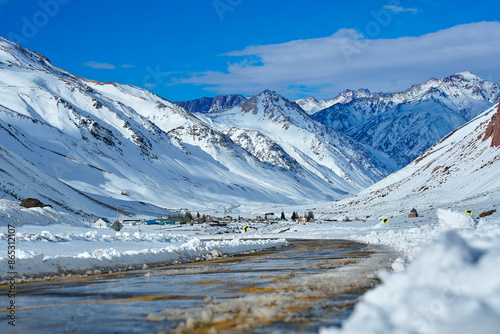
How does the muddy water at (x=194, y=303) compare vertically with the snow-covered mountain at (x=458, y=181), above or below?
below

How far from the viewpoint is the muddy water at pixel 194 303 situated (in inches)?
385

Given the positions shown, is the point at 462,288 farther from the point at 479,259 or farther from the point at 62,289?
the point at 62,289

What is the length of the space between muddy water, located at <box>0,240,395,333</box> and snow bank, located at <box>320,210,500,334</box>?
1.33 metres

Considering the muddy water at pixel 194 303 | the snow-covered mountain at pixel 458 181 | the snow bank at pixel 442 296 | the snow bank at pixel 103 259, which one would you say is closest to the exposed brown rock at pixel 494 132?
the snow-covered mountain at pixel 458 181

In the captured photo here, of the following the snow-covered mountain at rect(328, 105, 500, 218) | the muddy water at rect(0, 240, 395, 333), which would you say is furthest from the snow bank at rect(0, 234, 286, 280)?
the snow-covered mountain at rect(328, 105, 500, 218)

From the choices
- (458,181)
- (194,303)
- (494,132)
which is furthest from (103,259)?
(494,132)

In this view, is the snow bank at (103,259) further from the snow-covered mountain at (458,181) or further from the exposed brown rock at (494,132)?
the exposed brown rock at (494,132)

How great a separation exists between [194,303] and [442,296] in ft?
21.3

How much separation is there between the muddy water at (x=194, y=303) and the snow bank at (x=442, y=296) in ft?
4.36

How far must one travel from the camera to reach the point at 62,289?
1678 cm

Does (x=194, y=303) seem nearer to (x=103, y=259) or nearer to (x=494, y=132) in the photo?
(x=103, y=259)

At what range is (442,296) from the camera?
304 inches

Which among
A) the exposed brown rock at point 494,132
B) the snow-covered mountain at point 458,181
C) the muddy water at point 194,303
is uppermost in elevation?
the exposed brown rock at point 494,132

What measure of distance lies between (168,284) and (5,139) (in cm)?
19308
